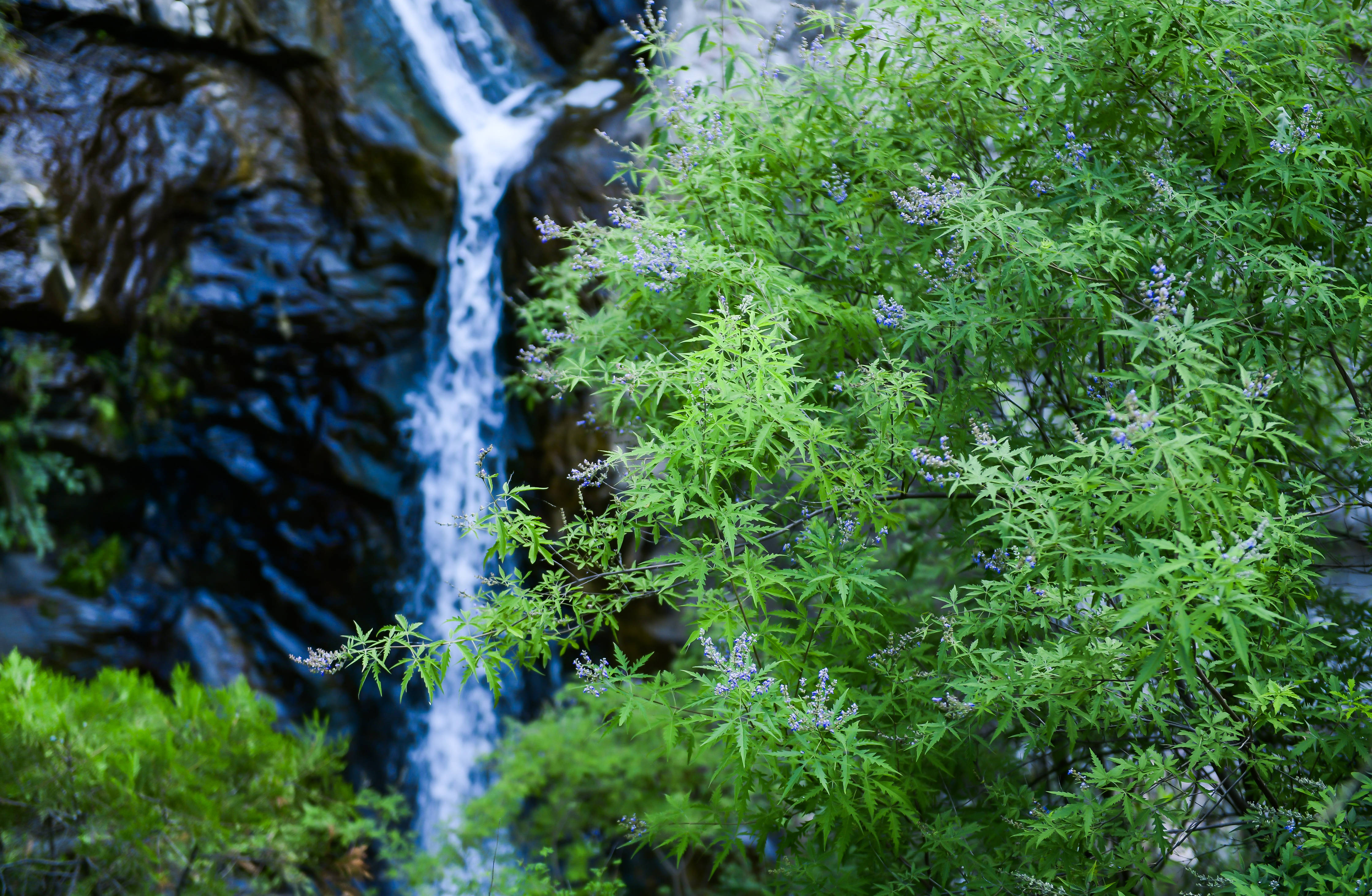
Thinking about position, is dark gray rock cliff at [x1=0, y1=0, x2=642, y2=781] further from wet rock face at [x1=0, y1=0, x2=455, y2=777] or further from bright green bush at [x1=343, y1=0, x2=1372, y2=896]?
bright green bush at [x1=343, y1=0, x2=1372, y2=896]

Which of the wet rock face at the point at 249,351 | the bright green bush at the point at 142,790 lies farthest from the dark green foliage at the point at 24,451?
the bright green bush at the point at 142,790

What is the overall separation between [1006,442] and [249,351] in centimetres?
614

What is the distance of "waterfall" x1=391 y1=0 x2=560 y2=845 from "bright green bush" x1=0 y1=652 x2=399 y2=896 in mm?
1335

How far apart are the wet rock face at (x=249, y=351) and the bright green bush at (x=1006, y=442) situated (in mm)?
4037

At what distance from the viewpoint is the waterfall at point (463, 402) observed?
621 cm

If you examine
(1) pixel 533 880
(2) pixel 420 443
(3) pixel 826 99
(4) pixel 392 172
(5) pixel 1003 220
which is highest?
(4) pixel 392 172

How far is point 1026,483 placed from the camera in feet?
6.83

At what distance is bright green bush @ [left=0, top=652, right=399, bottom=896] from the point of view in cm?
408

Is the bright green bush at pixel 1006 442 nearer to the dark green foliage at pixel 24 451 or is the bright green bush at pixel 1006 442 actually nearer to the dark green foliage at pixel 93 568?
the dark green foliage at pixel 24 451

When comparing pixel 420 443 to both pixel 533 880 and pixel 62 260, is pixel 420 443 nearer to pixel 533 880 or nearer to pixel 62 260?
pixel 62 260

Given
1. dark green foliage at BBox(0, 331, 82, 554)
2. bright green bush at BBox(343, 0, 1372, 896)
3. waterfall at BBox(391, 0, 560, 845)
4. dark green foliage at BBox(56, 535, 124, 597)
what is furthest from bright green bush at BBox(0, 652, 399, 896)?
bright green bush at BBox(343, 0, 1372, 896)

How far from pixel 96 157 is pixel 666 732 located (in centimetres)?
620

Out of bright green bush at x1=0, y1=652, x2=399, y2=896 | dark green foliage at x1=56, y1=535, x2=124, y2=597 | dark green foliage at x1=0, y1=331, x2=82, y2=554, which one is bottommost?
bright green bush at x1=0, y1=652, x2=399, y2=896

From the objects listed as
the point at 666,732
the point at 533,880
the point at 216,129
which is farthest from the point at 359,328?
the point at 666,732
